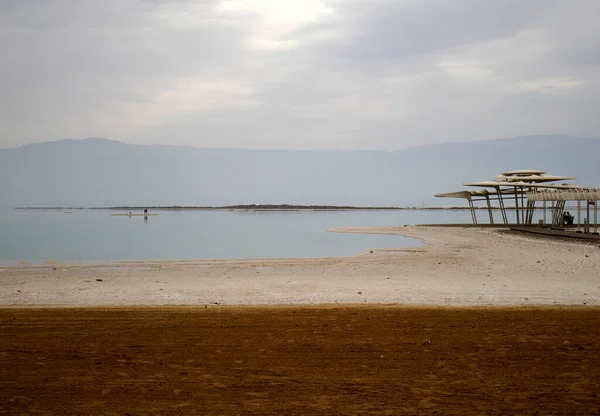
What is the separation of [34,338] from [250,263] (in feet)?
34.5

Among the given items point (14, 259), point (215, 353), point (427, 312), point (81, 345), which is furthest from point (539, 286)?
point (14, 259)

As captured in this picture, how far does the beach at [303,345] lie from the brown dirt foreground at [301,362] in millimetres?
21

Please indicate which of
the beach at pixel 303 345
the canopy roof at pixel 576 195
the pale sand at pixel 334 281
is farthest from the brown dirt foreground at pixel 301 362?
the canopy roof at pixel 576 195

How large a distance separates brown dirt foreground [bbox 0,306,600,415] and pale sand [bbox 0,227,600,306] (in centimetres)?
159

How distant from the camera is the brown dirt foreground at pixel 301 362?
5293mm

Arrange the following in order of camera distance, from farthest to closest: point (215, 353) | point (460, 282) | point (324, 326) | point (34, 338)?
point (460, 282) < point (324, 326) < point (34, 338) < point (215, 353)

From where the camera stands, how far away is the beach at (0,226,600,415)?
5379 millimetres

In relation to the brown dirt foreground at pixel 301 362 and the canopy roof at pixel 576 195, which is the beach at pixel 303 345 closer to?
the brown dirt foreground at pixel 301 362

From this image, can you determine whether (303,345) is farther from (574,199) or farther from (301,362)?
(574,199)

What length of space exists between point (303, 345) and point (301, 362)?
2.33 feet

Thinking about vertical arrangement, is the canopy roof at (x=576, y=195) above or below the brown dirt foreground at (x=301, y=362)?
above

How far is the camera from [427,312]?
30.8ft

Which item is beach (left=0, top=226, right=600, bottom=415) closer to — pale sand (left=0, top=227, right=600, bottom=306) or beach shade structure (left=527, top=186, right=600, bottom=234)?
pale sand (left=0, top=227, right=600, bottom=306)

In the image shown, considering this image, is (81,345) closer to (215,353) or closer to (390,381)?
(215,353)
